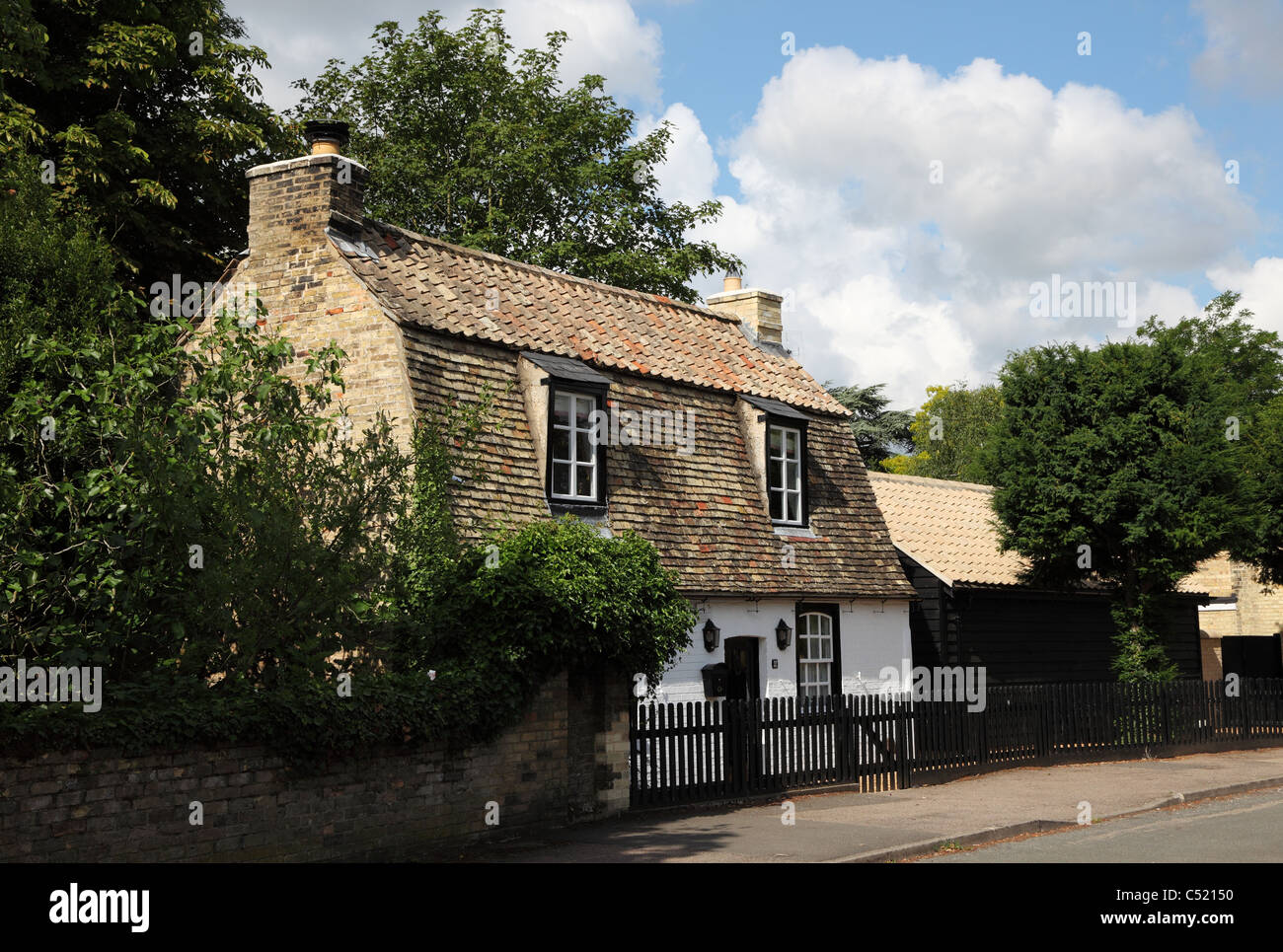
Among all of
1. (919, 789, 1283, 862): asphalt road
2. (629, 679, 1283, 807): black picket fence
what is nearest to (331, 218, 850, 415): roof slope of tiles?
(629, 679, 1283, 807): black picket fence

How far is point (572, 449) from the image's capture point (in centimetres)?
1678

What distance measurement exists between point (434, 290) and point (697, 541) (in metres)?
5.05

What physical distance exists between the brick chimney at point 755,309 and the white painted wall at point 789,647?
18.3ft

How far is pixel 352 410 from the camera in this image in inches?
622

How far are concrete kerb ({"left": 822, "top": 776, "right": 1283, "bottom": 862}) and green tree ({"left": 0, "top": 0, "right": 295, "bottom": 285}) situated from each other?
14470 mm

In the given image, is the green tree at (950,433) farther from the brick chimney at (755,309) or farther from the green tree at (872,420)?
the brick chimney at (755,309)

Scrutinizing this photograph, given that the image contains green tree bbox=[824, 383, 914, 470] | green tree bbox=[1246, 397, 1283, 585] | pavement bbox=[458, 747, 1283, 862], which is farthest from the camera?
green tree bbox=[824, 383, 914, 470]

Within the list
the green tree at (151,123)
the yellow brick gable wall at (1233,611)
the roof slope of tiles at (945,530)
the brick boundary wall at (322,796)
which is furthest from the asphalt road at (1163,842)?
the yellow brick gable wall at (1233,611)

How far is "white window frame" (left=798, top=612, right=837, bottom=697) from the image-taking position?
19.8 meters

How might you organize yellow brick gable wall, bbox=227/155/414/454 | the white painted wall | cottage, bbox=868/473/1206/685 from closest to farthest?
1. yellow brick gable wall, bbox=227/155/414/454
2. the white painted wall
3. cottage, bbox=868/473/1206/685

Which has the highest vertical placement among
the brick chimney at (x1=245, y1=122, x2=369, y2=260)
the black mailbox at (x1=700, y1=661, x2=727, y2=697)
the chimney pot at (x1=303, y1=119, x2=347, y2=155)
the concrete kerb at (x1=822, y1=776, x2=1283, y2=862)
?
the chimney pot at (x1=303, y1=119, x2=347, y2=155)

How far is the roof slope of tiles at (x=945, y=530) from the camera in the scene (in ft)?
78.5

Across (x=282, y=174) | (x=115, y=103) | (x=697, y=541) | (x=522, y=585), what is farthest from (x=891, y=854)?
(x=115, y=103)

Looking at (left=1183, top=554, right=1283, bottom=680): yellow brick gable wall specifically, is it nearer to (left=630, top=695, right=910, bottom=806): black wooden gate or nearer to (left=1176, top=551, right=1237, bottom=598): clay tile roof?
(left=1176, top=551, right=1237, bottom=598): clay tile roof
